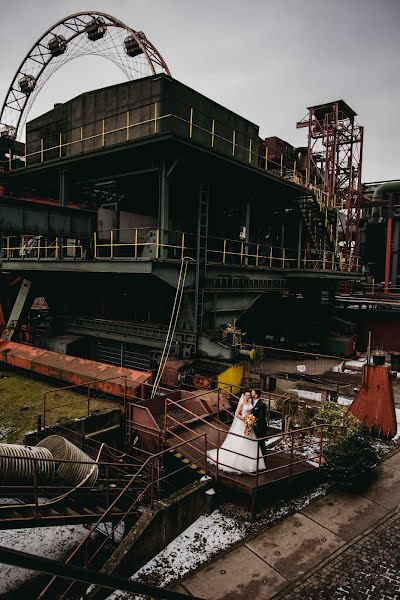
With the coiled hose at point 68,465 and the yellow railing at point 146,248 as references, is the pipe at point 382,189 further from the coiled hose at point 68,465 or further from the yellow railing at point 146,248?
the coiled hose at point 68,465

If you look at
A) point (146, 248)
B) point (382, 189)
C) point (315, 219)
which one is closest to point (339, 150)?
point (382, 189)

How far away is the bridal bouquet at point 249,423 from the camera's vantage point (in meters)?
7.71

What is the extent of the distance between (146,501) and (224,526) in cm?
264

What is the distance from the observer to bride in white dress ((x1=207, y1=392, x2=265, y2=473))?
25.2 feet

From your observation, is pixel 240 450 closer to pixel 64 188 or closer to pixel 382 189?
pixel 64 188

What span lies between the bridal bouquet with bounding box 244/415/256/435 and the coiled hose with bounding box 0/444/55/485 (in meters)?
3.60

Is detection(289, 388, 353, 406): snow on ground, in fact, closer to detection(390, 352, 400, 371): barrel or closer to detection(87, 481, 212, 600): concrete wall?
detection(390, 352, 400, 371): barrel

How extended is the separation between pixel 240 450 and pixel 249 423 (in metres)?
0.58

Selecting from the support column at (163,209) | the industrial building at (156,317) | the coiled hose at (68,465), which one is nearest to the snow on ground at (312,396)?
the industrial building at (156,317)

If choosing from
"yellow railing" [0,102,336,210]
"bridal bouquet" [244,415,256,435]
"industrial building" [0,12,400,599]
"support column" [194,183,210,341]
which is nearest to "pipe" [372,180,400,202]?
"industrial building" [0,12,400,599]

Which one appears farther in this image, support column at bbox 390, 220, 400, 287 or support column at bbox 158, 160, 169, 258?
support column at bbox 390, 220, 400, 287

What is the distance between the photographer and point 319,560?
600 centimetres

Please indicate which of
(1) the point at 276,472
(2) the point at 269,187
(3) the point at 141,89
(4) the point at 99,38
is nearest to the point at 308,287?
(2) the point at 269,187

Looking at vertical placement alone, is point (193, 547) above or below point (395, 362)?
below
